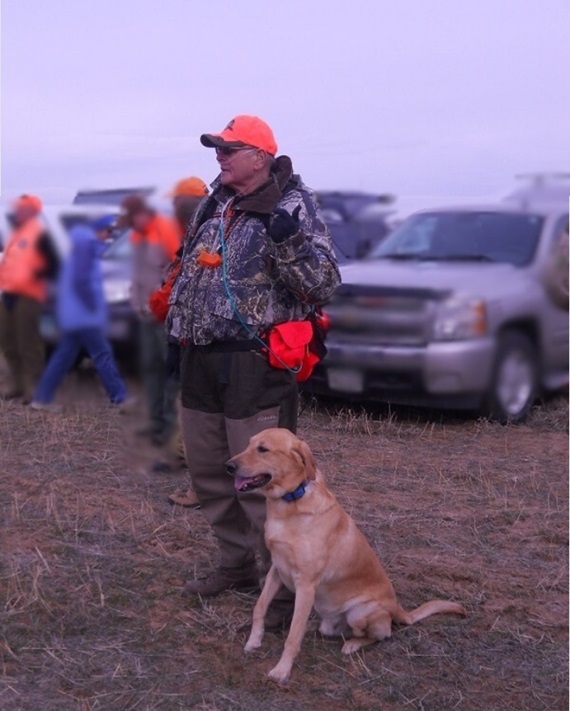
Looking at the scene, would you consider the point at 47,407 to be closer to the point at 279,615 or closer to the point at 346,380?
the point at 346,380

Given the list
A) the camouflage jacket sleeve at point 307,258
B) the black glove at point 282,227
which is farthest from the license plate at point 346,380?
the black glove at point 282,227

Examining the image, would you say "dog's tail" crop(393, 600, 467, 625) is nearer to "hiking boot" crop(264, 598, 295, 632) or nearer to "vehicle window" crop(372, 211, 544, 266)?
"hiking boot" crop(264, 598, 295, 632)

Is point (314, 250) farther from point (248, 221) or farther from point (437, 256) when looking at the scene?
point (437, 256)

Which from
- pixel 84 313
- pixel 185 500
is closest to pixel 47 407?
pixel 185 500

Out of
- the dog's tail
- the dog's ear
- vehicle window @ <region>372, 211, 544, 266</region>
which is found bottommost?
the dog's tail

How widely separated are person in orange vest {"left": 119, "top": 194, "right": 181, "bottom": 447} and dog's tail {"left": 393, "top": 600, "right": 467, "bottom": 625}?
173cm

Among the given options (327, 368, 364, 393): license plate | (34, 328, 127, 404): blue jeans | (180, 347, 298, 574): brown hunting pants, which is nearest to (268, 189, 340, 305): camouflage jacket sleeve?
(180, 347, 298, 574): brown hunting pants

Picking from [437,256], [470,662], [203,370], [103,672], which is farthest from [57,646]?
[437,256]

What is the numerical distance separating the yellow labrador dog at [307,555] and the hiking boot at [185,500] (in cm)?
165

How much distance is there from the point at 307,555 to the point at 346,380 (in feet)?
12.3

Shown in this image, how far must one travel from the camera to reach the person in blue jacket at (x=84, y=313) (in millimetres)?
4391

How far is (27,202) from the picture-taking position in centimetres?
439

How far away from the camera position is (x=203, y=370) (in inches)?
151

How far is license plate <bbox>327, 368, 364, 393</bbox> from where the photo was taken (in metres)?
7.19
